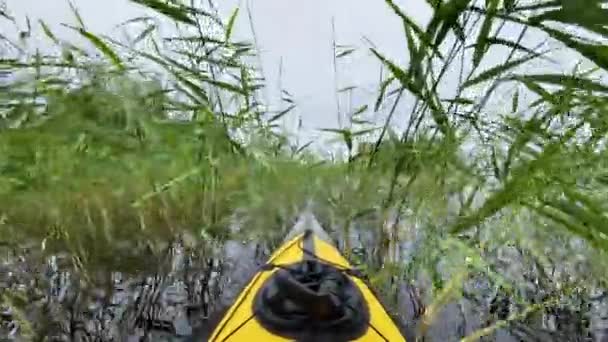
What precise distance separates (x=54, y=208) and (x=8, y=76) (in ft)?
1.22

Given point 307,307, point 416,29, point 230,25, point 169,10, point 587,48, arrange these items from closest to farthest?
1. point 307,307
2. point 587,48
3. point 416,29
4. point 169,10
5. point 230,25

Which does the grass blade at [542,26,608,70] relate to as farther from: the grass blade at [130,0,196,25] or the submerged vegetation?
the grass blade at [130,0,196,25]

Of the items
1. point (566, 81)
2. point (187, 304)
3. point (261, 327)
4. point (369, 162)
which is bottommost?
point (187, 304)

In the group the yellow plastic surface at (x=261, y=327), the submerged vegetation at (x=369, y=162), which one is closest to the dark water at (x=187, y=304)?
the submerged vegetation at (x=369, y=162)

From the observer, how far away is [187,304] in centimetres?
176

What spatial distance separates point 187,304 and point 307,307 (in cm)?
70

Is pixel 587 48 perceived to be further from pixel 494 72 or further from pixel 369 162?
pixel 369 162

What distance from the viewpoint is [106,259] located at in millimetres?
1641

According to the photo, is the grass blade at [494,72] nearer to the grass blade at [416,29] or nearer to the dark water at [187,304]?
the grass blade at [416,29]

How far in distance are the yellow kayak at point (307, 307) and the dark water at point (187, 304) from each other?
150 mm

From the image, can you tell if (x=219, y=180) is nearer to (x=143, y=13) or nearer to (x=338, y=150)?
(x=338, y=150)

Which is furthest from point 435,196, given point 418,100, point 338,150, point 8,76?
point 8,76

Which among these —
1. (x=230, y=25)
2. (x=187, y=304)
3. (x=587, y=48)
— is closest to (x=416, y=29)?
(x=587, y=48)

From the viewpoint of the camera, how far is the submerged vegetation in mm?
1453
